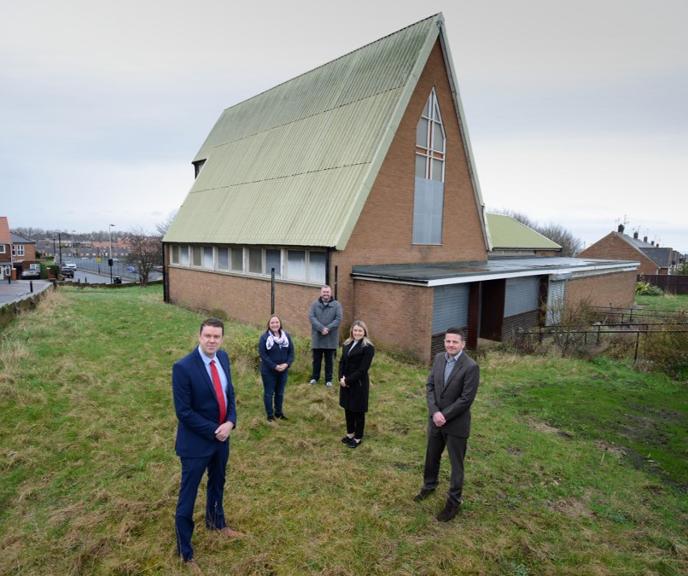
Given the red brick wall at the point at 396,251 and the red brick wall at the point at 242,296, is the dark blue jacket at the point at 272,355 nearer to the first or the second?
the red brick wall at the point at 396,251

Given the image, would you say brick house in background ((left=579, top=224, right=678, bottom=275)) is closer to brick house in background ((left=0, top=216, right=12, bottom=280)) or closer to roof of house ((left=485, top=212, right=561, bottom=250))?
roof of house ((left=485, top=212, right=561, bottom=250))

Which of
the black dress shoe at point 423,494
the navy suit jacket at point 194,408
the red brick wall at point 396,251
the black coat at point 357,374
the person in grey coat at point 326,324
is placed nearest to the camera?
the navy suit jacket at point 194,408

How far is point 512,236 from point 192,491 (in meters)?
36.5

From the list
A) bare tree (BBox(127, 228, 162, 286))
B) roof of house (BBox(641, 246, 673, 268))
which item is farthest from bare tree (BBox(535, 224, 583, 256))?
bare tree (BBox(127, 228, 162, 286))

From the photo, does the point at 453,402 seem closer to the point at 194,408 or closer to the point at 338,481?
the point at 338,481

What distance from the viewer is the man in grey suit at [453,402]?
4.59 metres

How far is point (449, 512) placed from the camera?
15.5 feet

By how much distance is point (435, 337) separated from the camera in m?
12.8

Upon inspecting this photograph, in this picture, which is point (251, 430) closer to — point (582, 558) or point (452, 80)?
point (582, 558)

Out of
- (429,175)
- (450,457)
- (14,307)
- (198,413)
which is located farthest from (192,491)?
(14,307)

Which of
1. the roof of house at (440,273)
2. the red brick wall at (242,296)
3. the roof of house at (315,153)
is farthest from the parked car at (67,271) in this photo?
the roof of house at (440,273)

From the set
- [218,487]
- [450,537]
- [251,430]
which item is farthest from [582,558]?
[251,430]

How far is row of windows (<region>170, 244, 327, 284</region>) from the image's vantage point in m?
13.9

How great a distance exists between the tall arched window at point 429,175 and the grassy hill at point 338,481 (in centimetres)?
773
